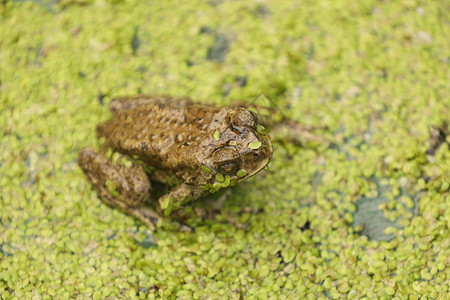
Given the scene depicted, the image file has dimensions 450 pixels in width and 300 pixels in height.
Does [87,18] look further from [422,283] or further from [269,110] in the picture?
[422,283]

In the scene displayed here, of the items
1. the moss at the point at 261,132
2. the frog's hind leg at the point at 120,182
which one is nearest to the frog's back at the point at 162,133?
the frog's hind leg at the point at 120,182

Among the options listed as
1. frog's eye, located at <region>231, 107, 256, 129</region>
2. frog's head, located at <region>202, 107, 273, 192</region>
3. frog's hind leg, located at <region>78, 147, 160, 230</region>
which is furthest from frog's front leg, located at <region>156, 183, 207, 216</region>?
frog's eye, located at <region>231, 107, 256, 129</region>

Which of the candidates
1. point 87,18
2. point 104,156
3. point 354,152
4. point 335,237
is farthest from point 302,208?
point 87,18

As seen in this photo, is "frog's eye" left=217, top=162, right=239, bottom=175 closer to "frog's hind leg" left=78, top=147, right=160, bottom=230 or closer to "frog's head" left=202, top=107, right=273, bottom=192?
"frog's head" left=202, top=107, right=273, bottom=192

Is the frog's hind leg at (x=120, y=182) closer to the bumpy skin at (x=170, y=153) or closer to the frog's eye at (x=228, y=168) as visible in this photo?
the bumpy skin at (x=170, y=153)

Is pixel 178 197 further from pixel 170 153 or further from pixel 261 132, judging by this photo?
pixel 261 132
